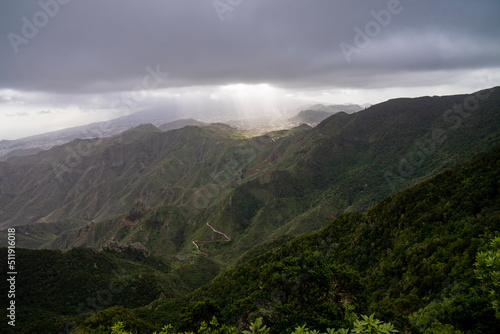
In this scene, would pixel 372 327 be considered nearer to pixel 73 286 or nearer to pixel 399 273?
pixel 399 273

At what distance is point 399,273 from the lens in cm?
2959

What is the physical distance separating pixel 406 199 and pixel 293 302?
91.2ft

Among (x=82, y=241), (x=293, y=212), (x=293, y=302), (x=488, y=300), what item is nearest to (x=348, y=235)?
(x=293, y=302)

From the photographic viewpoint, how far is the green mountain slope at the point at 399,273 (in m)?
→ 17.4

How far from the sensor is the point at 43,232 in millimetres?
192875

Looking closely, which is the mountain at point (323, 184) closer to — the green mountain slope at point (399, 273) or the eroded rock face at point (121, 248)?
the eroded rock face at point (121, 248)

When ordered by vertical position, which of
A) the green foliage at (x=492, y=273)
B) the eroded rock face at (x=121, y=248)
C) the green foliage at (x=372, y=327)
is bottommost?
the eroded rock face at (x=121, y=248)

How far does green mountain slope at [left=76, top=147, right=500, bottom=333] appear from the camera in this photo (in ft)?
57.0

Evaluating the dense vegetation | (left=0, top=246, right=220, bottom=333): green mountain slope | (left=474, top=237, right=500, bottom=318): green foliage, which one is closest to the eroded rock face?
(left=0, top=246, right=220, bottom=333): green mountain slope

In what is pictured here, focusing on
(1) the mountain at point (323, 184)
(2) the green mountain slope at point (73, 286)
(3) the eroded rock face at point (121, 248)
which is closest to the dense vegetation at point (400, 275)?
(2) the green mountain slope at point (73, 286)

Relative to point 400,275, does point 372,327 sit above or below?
above

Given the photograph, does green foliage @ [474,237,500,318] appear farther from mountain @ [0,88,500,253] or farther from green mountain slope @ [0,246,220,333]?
mountain @ [0,88,500,253]

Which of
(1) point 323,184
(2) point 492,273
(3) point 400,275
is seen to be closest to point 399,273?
(3) point 400,275

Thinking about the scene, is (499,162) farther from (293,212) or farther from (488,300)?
(293,212)
